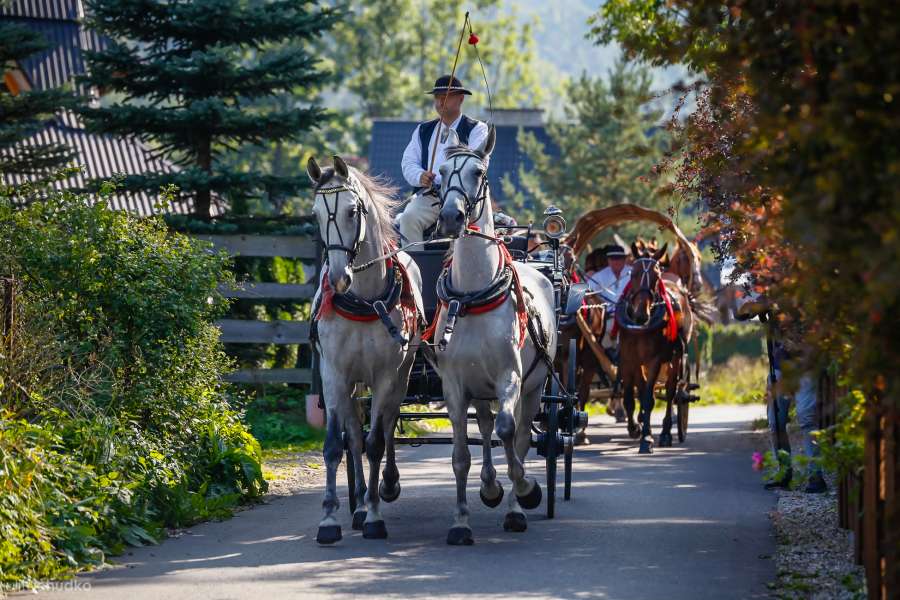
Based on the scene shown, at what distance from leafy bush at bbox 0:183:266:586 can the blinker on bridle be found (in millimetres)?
2913

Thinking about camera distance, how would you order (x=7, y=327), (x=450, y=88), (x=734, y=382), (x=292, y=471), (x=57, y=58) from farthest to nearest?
(x=734, y=382) < (x=57, y=58) < (x=292, y=471) < (x=450, y=88) < (x=7, y=327)

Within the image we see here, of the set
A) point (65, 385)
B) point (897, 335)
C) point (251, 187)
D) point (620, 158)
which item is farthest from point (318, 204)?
point (620, 158)

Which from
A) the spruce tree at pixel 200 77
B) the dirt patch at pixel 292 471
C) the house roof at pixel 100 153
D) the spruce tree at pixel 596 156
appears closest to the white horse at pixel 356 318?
the dirt patch at pixel 292 471

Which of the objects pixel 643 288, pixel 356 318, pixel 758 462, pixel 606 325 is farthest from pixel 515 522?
pixel 606 325

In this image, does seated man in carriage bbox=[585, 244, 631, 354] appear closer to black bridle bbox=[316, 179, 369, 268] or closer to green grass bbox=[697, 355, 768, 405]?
green grass bbox=[697, 355, 768, 405]

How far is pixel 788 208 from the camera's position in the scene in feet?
15.9

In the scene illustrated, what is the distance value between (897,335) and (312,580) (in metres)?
3.93

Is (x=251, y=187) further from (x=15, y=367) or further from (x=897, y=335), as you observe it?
(x=897, y=335)

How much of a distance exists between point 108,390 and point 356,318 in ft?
6.90

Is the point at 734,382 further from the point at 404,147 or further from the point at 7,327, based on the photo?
the point at 404,147

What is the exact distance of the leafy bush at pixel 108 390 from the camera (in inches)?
312

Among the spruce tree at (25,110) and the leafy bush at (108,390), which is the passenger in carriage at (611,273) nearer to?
the spruce tree at (25,110)

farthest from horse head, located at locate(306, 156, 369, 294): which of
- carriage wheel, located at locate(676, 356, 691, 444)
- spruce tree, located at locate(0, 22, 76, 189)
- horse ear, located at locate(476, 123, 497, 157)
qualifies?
carriage wheel, located at locate(676, 356, 691, 444)

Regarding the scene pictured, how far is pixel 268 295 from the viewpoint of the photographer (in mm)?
16516
